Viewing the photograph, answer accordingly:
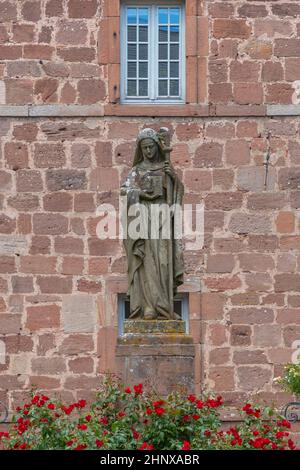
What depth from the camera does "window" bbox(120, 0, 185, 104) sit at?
20391 millimetres

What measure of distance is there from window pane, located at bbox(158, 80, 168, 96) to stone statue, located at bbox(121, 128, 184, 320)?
4.41 m

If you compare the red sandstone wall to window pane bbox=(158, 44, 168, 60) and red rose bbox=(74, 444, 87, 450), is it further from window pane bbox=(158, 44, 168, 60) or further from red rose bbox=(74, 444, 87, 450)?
red rose bbox=(74, 444, 87, 450)

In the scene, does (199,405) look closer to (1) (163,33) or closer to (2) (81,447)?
(2) (81,447)

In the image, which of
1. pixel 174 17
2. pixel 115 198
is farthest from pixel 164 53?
pixel 115 198

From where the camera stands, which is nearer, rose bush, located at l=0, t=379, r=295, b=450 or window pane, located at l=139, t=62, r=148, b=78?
rose bush, located at l=0, t=379, r=295, b=450

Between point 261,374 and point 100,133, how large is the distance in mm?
3412

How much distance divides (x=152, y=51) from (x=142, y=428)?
7.77m

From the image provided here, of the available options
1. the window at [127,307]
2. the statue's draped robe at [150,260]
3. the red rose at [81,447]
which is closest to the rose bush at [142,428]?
the red rose at [81,447]

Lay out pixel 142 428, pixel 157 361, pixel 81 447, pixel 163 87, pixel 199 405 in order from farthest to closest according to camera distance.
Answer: pixel 163 87
pixel 157 361
pixel 199 405
pixel 142 428
pixel 81 447

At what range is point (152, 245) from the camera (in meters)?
16.0

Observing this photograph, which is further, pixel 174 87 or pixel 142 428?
pixel 174 87

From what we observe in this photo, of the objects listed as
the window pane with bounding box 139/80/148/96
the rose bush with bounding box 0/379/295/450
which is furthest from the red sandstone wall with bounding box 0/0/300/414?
the rose bush with bounding box 0/379/295/450
